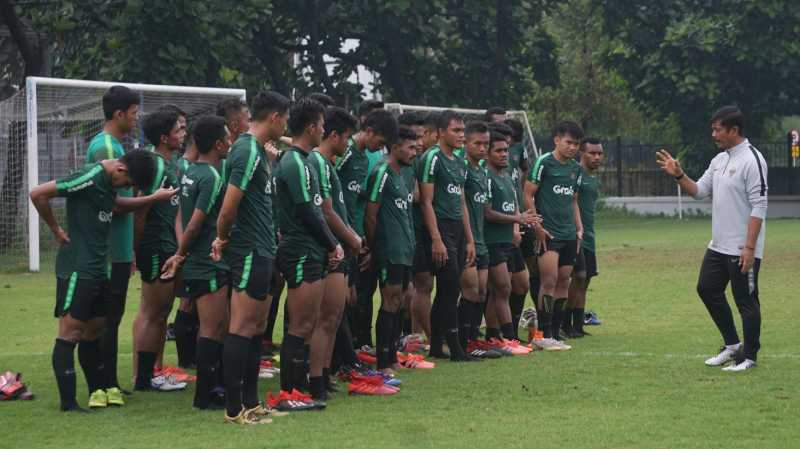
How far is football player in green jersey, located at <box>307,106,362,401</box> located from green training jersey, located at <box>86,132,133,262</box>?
59.4 inches

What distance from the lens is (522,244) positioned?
1338 cm

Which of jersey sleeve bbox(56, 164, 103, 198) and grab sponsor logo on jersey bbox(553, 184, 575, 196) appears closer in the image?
jersey sleeve bbox(56, 164, 103, 198)

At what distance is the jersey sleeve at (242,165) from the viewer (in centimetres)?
816

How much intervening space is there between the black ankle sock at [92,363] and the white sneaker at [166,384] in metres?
0.61

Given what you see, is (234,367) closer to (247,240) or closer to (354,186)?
(247,240)

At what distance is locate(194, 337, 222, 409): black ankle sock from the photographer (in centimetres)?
869

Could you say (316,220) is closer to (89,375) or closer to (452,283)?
(89,375)

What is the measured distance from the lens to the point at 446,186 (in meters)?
11.2

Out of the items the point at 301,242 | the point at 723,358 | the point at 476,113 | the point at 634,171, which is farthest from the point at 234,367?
the point at 634,171

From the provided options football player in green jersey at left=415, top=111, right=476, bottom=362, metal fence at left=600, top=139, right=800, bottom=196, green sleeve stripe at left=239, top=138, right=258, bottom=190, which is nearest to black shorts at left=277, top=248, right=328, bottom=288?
green sleeve stripe at left=239, top=138, right=258, bottom=190

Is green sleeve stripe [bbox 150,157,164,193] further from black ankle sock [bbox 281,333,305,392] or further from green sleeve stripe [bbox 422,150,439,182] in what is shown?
green sleeve stripe [bbox 422,150,439,182]

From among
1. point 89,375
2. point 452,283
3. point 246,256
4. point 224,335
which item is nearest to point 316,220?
point 246,256

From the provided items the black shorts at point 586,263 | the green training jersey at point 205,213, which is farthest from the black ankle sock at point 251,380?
the black shorts at point 586,263

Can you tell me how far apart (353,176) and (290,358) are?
2.20 m
